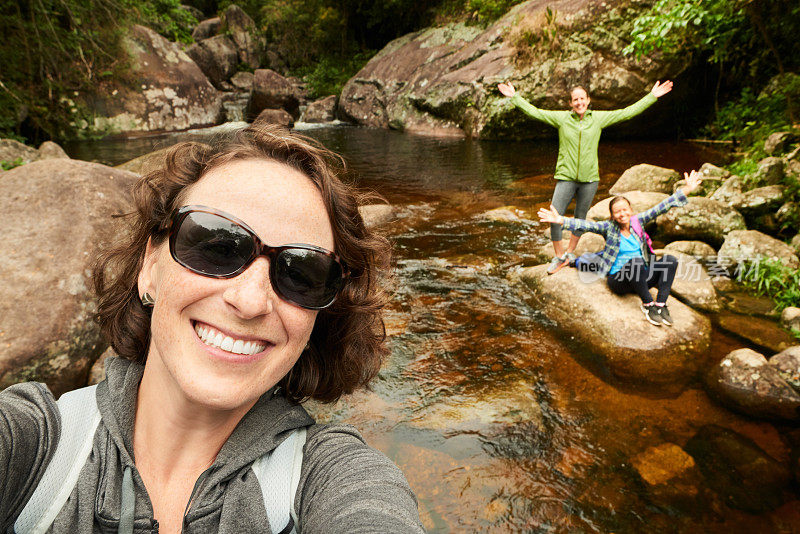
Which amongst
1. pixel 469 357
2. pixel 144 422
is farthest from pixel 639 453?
pixel 144 422

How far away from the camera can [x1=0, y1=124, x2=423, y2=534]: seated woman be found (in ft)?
4.30

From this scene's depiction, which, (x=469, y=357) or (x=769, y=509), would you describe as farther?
(x=469, y=357)

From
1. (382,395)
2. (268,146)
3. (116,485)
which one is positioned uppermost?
(268,146)

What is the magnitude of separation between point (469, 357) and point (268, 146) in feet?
11.4

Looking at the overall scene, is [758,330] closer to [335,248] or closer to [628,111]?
[628,111]

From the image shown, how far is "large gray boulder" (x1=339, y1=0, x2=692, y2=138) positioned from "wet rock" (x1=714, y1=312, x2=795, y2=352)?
378 inches

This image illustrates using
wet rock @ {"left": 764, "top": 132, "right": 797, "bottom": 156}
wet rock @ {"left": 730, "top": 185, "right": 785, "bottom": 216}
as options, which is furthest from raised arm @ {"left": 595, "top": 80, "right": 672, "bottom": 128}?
wet rock @ {"left": 764, "top": 132, "right": 797, "bottom": 156}

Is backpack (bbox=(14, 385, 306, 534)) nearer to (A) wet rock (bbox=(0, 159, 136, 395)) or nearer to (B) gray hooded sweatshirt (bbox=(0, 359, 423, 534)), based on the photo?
(B) gray hooded sweatshirt (bbox=(0, 359, 423, 534))

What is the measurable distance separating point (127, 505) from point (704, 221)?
771cm

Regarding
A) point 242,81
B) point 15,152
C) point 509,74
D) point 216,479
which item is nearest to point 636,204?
point 216,479

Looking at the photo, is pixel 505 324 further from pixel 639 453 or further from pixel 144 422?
pixel 144 422

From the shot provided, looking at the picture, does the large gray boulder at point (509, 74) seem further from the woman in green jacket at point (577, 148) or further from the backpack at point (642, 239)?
the backpack at point (642, 239)

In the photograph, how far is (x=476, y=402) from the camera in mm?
4039

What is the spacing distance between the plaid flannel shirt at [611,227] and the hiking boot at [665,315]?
709 mm
